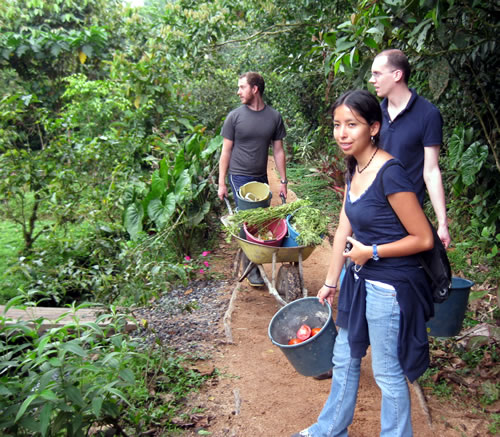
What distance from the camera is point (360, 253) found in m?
2.18

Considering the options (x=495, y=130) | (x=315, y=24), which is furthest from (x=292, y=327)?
(x=315, y=24)

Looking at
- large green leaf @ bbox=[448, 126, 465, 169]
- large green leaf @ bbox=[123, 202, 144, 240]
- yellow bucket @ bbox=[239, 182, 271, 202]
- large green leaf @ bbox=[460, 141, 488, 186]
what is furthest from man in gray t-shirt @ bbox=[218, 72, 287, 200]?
large green leaf @ bbox=[460, 141, 488, 186]

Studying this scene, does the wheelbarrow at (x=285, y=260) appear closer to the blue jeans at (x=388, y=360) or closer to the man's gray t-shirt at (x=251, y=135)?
the man's gray t-shirt at (x=251, y=135)

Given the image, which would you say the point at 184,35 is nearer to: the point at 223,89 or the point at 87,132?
the point at 87,132

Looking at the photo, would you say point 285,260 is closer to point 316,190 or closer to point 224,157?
point 224,157

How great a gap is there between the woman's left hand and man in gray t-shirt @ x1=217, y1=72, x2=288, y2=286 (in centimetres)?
292

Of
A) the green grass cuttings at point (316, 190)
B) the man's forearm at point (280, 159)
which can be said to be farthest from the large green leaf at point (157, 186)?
the green grass cuttings at point (316, 190)

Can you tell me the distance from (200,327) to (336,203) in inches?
190

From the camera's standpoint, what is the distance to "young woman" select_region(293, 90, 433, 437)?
2109 mm

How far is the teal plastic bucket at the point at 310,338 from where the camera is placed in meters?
2.75

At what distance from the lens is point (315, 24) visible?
7.05 metres

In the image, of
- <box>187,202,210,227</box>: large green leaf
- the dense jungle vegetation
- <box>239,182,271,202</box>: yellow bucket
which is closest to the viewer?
the dense jungle vegetation

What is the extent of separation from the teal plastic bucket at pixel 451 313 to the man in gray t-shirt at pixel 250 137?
2.11 m

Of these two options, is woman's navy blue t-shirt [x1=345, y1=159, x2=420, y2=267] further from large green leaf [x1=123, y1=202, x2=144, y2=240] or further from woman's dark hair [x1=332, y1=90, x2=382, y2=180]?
large green leaf [x1=123, y1=202, x2=144, y2=240]
